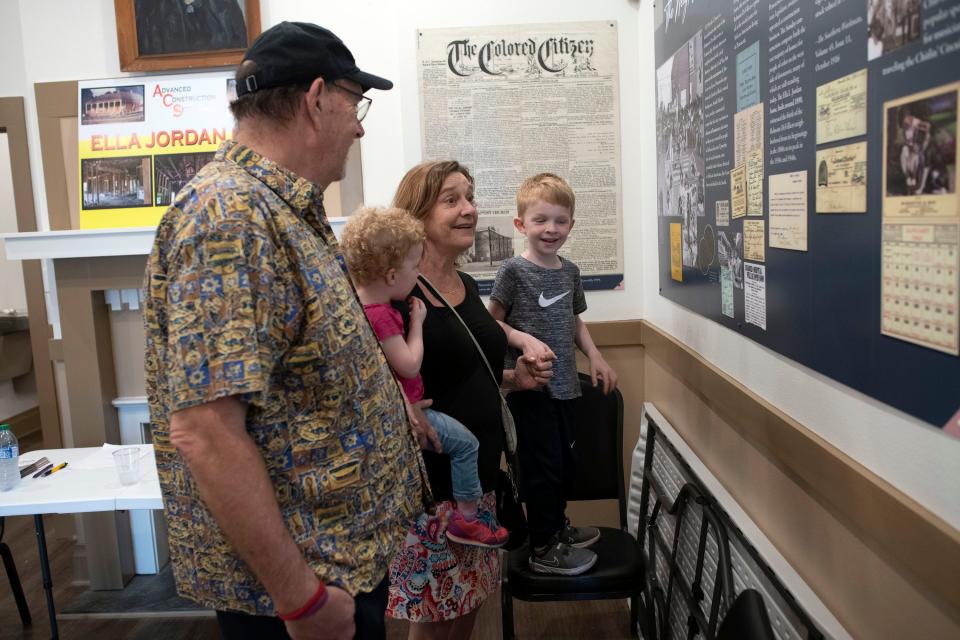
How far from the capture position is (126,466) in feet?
8.98

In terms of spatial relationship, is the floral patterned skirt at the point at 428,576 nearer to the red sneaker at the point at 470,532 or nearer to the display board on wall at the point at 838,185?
the red sneaker at the point at 470,532

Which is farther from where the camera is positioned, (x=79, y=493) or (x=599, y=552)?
(x=79, y=493)

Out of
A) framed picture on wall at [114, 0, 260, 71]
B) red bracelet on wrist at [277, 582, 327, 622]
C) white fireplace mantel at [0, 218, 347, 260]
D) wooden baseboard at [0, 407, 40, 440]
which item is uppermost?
framed picture on wall at [114, 0, 260, 71]

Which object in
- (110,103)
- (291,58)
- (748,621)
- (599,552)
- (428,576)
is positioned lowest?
(599,552)

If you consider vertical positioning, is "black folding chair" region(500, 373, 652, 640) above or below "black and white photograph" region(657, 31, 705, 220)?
below

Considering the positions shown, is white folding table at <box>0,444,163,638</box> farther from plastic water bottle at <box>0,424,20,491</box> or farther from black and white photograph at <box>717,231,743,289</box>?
black and white photograph at <box>717,231,743,289</box>

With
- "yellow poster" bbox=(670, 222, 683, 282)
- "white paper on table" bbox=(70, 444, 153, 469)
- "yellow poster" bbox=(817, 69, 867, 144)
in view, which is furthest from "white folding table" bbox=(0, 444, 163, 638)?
"yellow poster" bbox=(817, 69, 867, 144)

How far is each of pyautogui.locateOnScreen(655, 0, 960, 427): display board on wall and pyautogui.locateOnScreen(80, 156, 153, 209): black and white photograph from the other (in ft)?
A: 7.97

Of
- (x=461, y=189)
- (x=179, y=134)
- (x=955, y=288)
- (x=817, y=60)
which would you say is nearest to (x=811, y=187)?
(x=817, y=60)

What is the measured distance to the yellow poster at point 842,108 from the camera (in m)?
1.21

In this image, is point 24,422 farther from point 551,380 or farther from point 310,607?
point 310,607

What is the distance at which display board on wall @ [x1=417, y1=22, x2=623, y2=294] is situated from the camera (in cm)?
321

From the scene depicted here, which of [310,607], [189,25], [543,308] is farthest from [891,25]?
[189,25]

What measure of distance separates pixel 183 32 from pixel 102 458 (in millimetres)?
1831
